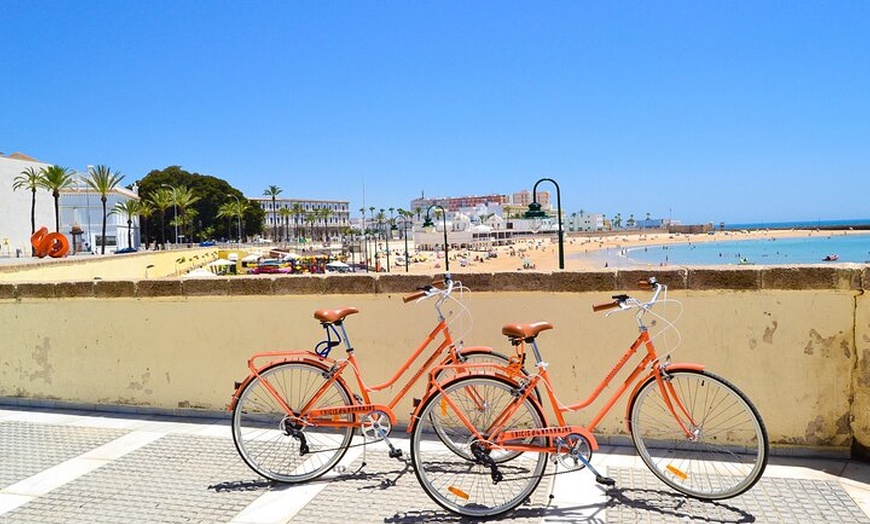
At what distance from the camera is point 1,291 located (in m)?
5.93

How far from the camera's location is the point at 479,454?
343cm

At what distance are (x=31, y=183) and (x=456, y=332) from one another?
Answer: 5907cm

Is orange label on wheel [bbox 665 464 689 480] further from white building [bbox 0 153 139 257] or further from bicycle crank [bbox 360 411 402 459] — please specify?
white building [bbox 0 153 139 257]

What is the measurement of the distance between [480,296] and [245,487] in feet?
6.93

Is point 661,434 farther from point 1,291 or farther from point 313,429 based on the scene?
point 1,291

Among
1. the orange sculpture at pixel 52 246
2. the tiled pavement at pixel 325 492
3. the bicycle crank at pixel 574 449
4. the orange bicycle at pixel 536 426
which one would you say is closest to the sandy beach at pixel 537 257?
the orange sculpture at pixel 52 246

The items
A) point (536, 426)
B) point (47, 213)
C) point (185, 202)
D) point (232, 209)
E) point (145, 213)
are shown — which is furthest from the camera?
point (232, 209)

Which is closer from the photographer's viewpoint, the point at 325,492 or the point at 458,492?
the point at 458,492

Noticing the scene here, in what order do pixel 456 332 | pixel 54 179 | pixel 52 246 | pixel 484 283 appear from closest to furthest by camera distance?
pixel 484 283 → pixel 456 332 → pixel 52 246 → pixel 54 179

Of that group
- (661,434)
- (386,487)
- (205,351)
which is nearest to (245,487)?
(386,487)

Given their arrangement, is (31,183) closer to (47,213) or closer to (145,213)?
(47,213)

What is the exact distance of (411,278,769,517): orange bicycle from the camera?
3.31m

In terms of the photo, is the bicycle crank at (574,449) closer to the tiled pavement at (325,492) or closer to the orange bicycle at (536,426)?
the orange bicycle at (536,426)

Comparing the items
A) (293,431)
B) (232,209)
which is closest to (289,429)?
(293,431)
